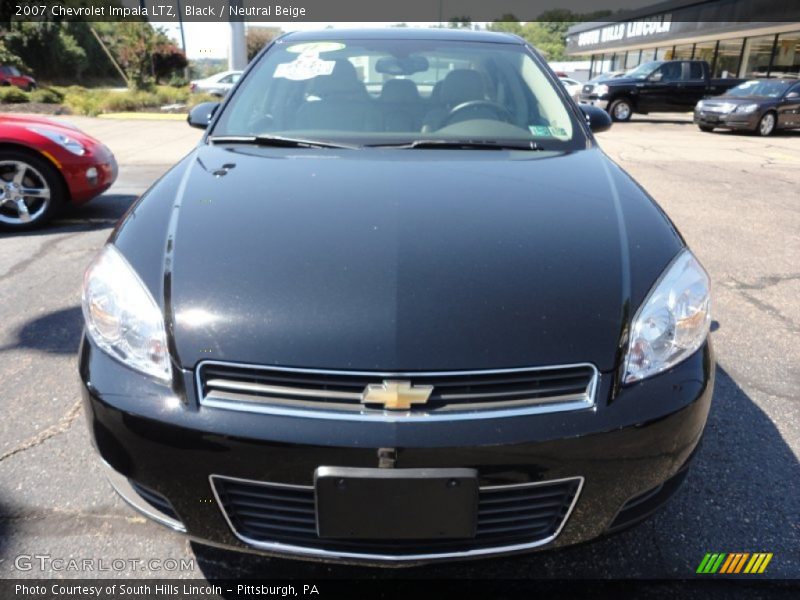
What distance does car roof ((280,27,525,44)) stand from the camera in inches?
122

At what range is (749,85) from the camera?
15578 millimetres

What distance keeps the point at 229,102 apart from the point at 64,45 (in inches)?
1921

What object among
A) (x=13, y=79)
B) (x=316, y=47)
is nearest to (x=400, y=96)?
(x=316, y=47)

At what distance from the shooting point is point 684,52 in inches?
1178

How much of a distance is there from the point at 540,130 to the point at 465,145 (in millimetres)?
373

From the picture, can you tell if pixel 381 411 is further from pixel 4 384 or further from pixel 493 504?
pixel 4 384

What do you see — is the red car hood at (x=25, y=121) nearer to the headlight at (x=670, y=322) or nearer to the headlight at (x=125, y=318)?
the headlight at (x=125, y=318)

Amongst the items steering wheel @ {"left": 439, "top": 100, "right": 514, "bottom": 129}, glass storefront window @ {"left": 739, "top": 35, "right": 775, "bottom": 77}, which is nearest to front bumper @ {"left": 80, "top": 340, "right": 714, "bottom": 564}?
steering wheel @ {"left": 439, "top": 100, "right": 514, "bottom": 129}

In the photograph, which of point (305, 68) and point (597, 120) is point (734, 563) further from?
point (305, 68)

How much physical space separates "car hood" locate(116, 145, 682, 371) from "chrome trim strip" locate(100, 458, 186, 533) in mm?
418

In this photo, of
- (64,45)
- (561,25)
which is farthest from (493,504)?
(561,25)

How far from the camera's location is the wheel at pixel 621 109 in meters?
17.4

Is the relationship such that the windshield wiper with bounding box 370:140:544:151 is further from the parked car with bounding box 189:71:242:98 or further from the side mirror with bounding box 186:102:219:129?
the parked car with bounding box 189:71:242:98
